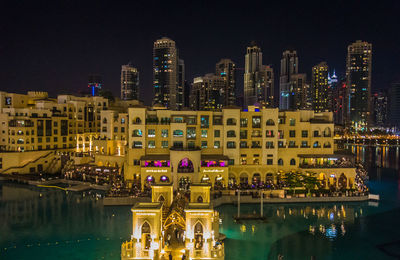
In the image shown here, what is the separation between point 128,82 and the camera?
160 metres

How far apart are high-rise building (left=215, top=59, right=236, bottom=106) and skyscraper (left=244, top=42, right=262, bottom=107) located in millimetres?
28609

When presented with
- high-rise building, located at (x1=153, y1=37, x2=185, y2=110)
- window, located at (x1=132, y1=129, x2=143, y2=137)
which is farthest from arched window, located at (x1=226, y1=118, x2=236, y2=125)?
high-rise building, located at (x1=153, y1=37, x2=185, y2=110)

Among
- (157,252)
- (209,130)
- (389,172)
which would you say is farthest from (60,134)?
(389,172)

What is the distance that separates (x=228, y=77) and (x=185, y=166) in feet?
416

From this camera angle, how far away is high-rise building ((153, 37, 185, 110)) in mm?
144500

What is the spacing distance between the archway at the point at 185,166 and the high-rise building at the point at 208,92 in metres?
107

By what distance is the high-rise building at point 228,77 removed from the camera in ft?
536

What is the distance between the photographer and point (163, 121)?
4712 cm

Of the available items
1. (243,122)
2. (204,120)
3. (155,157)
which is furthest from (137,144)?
(243,122)

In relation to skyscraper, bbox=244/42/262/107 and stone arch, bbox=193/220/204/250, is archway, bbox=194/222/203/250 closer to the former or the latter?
stone arch, bbox=193/220/204/250

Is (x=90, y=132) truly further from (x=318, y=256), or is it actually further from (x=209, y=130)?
(x=318, y=256)

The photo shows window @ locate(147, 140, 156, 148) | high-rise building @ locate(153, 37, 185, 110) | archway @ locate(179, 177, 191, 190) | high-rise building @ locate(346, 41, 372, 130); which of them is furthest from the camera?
high-rise building @ locate(346, 41, 372, 130)

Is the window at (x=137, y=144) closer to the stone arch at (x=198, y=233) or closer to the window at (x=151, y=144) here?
the window at (x=151, y=144)

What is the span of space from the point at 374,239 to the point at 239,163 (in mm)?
21459
